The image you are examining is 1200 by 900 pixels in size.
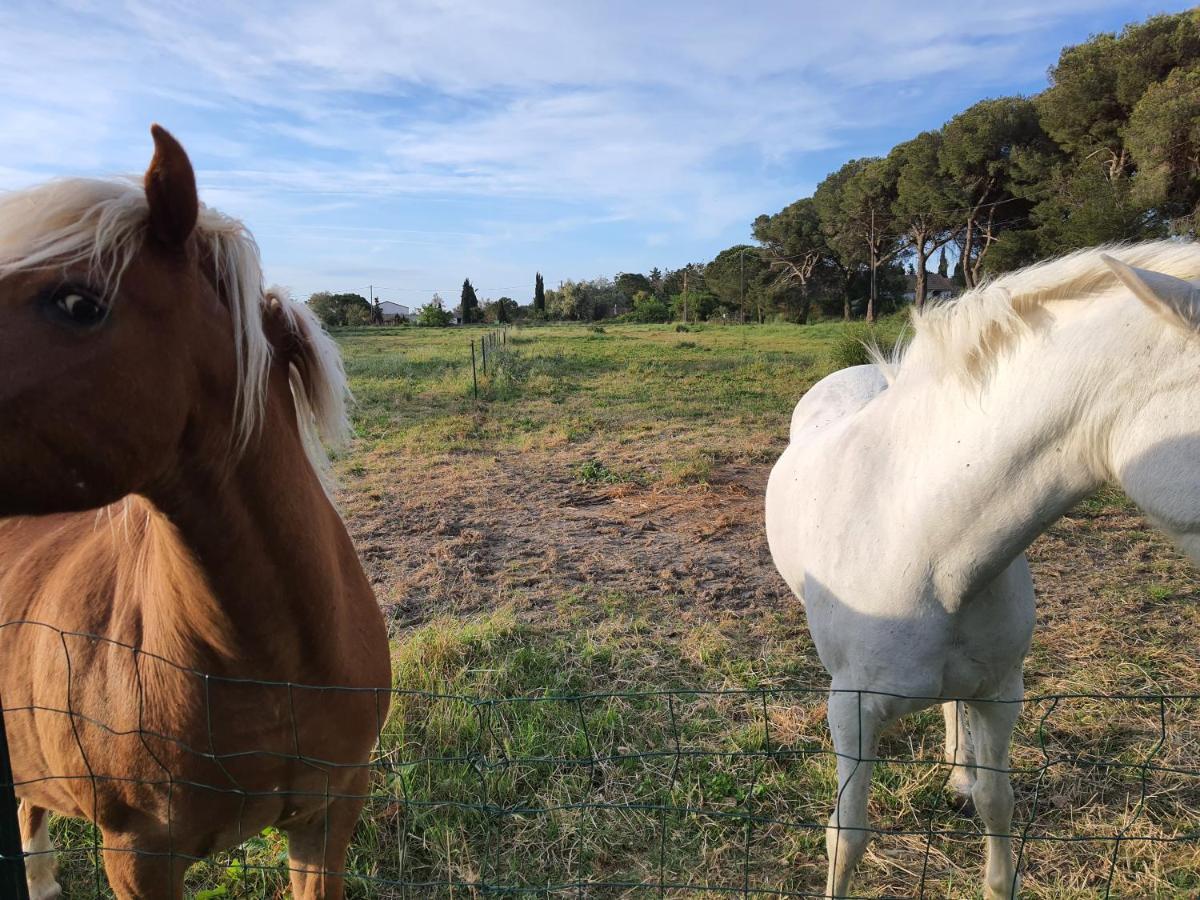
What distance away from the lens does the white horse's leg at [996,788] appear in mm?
1973

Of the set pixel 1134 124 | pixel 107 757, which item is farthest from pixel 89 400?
pixel 1134 124

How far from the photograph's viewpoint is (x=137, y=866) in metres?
1.51

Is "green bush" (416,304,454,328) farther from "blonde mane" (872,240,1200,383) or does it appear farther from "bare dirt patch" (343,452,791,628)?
"blonde mane" (872,240,1200,383)

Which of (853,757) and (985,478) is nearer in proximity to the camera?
(985,478)

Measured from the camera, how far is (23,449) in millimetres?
985

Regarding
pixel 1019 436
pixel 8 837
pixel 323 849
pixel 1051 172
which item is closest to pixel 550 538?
pixel 323 849

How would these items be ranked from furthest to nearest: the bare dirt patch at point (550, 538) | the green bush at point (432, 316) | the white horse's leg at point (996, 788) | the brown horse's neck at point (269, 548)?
the green bush at point (432, 316) < the bare dirt patch at point (550, 538) < the white horse's leg at point (996, 788) < the brown horse's neck at point (269, 548)

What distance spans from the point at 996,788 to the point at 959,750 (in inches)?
19.9

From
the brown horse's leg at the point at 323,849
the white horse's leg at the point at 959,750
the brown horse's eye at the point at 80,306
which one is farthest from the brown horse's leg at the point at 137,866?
the white horse's leg at the point at 959,750

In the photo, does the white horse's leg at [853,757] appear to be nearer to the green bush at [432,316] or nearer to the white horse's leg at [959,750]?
the white horse's leg at [959,750]

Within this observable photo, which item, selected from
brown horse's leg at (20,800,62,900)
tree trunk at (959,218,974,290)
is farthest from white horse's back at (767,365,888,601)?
tree trunk at (959,218,974,290)

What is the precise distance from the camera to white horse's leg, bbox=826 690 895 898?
1.86 metres

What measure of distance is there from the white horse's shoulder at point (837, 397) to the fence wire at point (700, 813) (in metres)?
1.22

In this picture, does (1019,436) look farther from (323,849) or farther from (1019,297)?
(323,849)
